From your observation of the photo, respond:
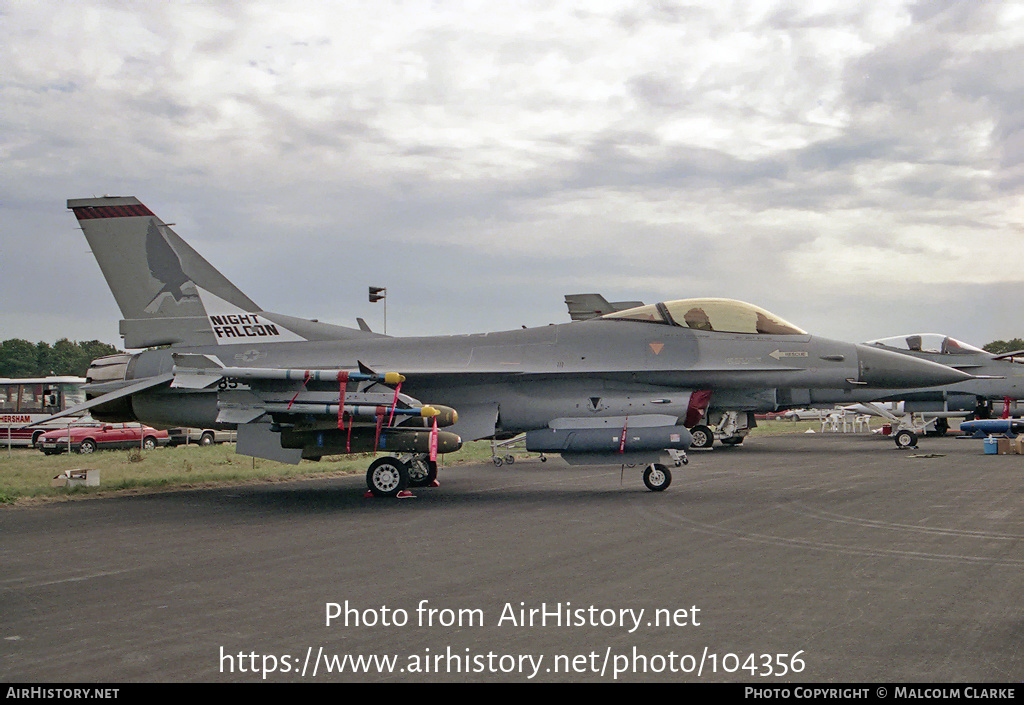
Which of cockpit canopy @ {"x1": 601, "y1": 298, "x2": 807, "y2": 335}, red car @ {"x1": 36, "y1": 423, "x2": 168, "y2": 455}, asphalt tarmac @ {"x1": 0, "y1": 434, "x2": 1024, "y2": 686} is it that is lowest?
red car @ {"x1": 36, "y1": 423, "x2": 168, "y2": 455}

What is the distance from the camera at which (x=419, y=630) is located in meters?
4.66

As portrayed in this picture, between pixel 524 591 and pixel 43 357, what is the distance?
369ft

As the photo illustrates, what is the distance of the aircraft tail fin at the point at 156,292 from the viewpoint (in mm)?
13648

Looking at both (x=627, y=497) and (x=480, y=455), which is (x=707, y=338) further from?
(x=480, y=455)

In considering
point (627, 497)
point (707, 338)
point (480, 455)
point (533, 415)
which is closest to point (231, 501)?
point (533, 415)

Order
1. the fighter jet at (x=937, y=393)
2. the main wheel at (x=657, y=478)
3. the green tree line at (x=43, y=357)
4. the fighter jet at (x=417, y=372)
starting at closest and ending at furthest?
1. the fighter jet at (x=417, y=372)
2. the main wheel at (x=657, y=478)
3. the fighter jet at (x=937, y=393)
4. the green tree line at (x=43, y=357)

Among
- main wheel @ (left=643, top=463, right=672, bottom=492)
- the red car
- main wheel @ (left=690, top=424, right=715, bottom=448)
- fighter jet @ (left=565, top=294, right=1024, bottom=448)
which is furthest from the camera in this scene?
the red car

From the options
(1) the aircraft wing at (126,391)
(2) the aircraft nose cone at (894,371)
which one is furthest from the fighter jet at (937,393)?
(1) the aircraft wing at (126,391)

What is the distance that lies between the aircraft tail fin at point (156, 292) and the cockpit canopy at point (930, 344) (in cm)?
1890

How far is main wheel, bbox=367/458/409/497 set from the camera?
12.2 metres

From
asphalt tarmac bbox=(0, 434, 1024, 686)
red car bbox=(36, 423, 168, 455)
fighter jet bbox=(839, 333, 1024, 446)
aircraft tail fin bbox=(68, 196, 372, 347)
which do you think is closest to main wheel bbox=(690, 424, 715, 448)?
fighter jet bbox=(839, 333, 1024, 446)

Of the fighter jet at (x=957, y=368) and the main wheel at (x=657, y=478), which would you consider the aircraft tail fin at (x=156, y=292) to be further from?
the fighter jet at (x=957, y=368)

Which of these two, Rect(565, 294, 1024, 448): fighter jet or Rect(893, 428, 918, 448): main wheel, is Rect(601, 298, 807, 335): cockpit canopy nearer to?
Rect(565, 294, 1024, 448): fighter jet

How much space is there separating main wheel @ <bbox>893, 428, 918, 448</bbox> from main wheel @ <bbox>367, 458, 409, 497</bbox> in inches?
703
